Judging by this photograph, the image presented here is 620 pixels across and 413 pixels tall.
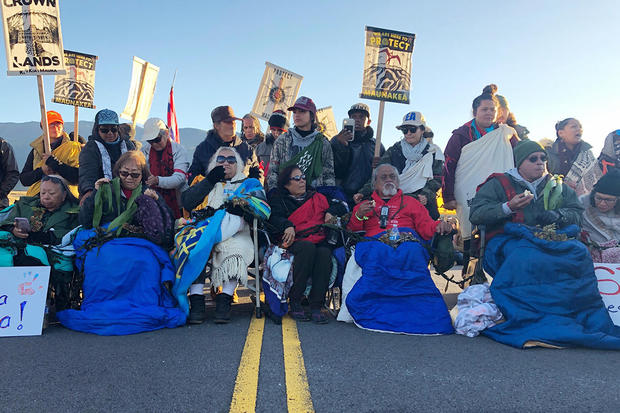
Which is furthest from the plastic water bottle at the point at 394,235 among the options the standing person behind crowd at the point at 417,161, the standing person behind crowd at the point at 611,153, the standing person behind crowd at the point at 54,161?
the standing person behind crowd at the point at 54,161

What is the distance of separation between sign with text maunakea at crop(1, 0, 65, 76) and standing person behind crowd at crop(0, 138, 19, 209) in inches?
39.3

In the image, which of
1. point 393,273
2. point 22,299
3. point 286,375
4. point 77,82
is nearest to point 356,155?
point 393,273

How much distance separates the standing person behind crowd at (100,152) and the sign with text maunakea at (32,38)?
1293mm

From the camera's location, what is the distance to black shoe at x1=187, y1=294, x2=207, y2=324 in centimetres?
389

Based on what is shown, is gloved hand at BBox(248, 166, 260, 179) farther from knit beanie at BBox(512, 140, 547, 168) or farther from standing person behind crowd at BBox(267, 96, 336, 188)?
knit beanie at BBox(512, 140, 547, 168)

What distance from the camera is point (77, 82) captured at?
7.50 meters

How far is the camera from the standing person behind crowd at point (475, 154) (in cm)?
518

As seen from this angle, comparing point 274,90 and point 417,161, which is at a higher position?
point 274,90

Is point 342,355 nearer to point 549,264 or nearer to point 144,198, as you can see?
point 549,264

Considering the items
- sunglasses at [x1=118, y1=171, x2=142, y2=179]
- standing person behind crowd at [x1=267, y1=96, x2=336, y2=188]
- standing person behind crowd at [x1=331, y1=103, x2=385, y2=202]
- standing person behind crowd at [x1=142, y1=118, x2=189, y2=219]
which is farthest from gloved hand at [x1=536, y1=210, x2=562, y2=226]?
sunglasses at [x1=118, y1=171, x2=142, y2=179]

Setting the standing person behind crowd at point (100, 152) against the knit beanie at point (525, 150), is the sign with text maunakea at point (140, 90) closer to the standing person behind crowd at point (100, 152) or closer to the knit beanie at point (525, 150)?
the standing person behind crowd at point (100, 152)

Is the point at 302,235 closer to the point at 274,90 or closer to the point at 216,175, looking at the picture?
the point at 216,175

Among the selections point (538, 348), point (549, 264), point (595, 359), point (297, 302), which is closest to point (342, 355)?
point (297, 302)

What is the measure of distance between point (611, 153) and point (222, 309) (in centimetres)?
528
